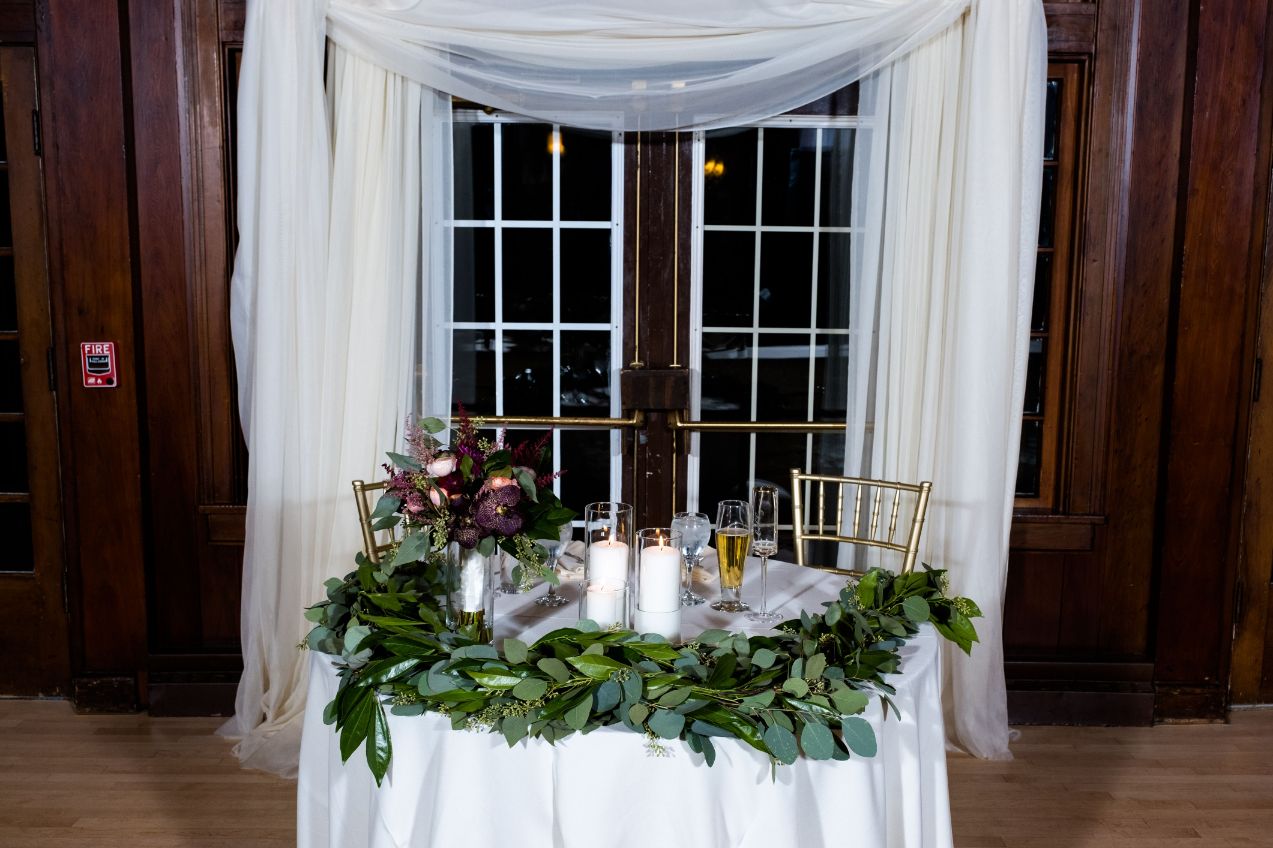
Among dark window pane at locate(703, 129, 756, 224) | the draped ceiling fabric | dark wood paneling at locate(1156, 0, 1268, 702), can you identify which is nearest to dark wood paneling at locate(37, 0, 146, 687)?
the draped ceiling fabric

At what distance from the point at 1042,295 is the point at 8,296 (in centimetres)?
341

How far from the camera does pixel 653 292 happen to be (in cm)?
361

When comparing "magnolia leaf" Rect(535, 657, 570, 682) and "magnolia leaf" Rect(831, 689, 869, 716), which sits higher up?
"magnolia leaf" Rect(535, 657, 570, 682)

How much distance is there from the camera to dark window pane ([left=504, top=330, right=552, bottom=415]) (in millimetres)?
3664

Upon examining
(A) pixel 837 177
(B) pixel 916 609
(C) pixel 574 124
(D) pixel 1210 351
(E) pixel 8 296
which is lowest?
(B) pixel 916 609

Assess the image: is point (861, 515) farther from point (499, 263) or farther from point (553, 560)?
point (553, 560)

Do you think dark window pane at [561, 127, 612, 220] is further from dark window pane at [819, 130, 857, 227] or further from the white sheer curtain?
the white sheer curtain

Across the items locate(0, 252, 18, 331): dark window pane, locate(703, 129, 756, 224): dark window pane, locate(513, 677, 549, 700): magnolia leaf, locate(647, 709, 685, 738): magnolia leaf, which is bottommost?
locate(647, 709, 685, 738): magnolia leaf

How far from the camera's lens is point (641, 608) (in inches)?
73.2

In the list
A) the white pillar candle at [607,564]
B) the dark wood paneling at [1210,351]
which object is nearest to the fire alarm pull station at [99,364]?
the white pillar candle at [607,564]

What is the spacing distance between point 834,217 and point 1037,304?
0.73 meters

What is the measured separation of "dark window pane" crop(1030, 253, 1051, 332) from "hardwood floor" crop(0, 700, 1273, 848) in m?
1.33

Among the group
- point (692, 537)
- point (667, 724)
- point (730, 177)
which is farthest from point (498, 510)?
point (730, 177)

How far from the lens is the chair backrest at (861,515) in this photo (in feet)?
8.89
